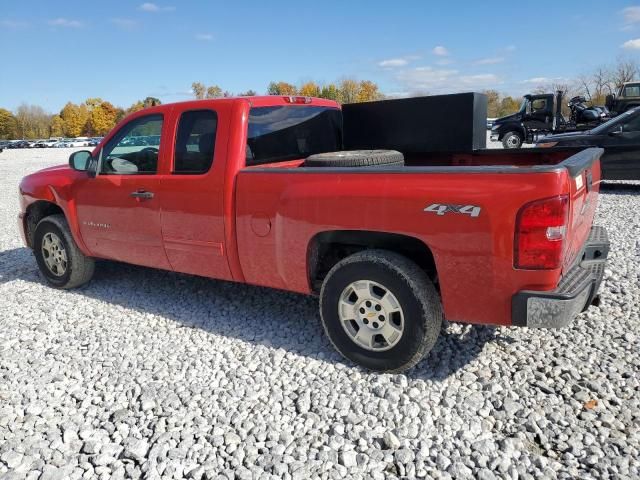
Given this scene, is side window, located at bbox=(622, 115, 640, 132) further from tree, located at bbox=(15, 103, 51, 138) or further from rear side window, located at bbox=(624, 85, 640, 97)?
tree, located at bbox=(15, 103, 51, 138)

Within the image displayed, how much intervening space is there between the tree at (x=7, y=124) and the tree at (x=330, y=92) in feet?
214

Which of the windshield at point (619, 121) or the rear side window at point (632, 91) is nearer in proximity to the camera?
the windshield at point (619, 121)

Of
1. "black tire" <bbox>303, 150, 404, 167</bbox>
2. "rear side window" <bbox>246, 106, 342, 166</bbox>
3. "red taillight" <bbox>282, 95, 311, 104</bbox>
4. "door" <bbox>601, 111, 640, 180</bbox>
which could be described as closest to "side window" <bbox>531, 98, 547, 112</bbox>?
"door" <bbox>601, 111, 640, 180</bbox>

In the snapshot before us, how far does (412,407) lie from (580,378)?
114 centimetres

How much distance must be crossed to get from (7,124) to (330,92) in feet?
222

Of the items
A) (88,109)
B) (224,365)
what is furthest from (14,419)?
(88,109)

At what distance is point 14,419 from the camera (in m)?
3.15

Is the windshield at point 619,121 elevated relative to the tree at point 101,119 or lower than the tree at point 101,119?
lower

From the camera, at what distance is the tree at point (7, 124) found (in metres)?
104

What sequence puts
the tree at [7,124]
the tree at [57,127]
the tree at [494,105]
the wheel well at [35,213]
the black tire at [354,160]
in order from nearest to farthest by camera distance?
the black tire at [354,160], the wheel well at [35,213], the tree at [494,105], the tree at [7,124], the tree at [57,127]

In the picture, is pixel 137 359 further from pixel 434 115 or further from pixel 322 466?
pixel 434 115

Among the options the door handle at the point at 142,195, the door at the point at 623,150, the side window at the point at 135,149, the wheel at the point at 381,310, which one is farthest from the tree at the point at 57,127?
the wheel at the point at 381,310

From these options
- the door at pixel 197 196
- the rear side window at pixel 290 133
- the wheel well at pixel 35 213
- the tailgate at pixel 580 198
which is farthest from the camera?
the wheel well at pixel 35 213

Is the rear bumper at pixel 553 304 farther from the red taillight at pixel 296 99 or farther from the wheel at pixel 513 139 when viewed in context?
the wheel at pixel 513 139
